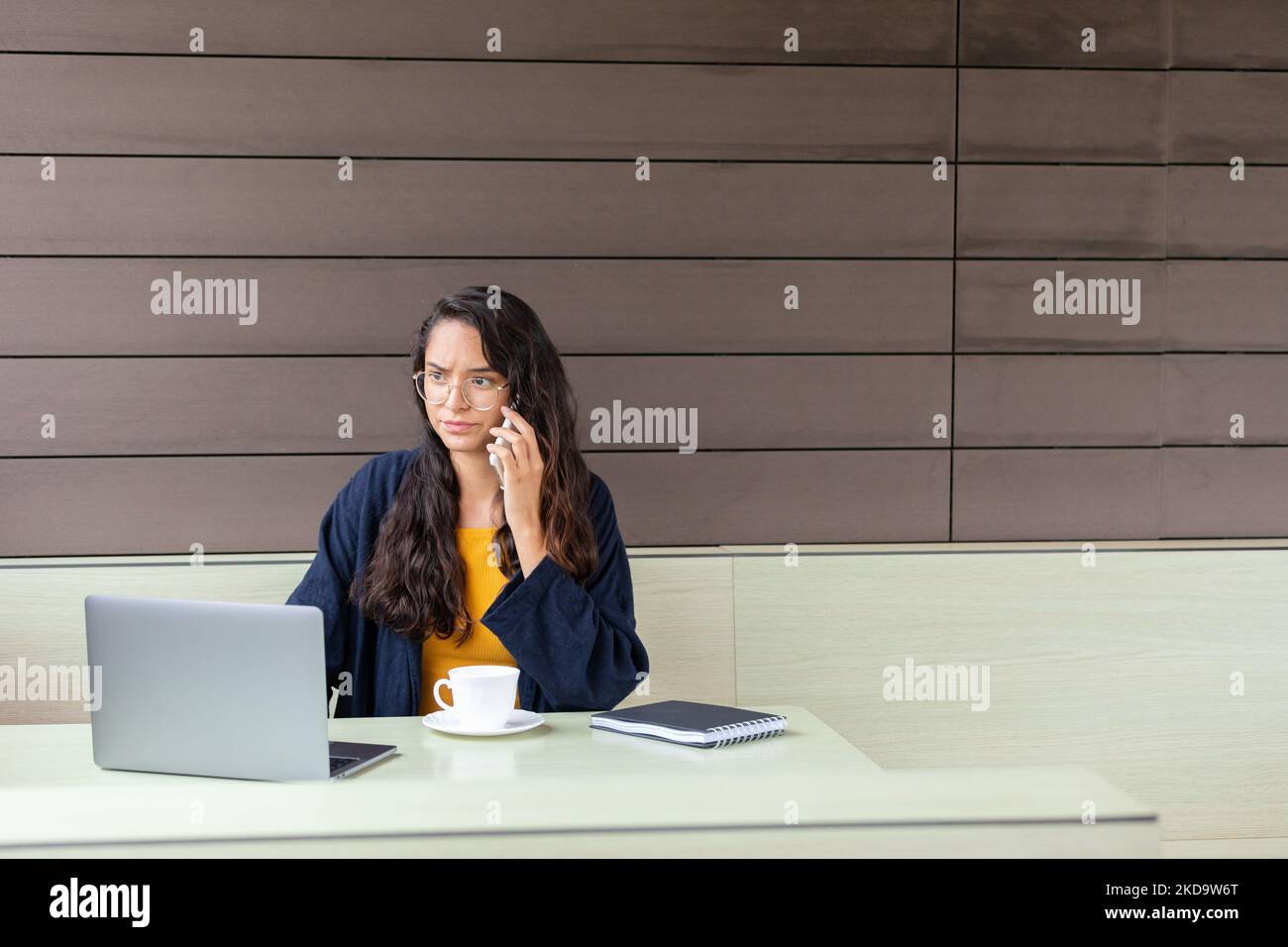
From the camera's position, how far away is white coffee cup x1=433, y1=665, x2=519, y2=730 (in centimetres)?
152

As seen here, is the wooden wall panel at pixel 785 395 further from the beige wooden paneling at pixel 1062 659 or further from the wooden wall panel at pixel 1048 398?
the beige wooden paneling at pixel 1062 659

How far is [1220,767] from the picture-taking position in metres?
2.66

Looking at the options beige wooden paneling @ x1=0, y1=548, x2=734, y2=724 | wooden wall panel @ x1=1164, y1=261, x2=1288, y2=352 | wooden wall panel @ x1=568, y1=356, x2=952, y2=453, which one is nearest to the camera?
beige wooden paneling @ x1=0, y1=548, x2=734, y2=724

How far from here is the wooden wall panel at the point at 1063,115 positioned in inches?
113

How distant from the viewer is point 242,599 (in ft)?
8.04

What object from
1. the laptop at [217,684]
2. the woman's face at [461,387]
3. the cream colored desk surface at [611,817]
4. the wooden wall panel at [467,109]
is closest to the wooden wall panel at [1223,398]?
the wooden wall panel at [467,109]

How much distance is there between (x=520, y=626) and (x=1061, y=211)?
1.88 metres

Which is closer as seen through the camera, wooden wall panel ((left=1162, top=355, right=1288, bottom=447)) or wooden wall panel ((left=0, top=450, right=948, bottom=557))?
wooden wall panel ((left=0, top=450, right=948, bottom=557))

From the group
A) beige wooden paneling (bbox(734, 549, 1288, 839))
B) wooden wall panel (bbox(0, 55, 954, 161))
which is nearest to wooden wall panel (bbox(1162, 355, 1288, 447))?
beige wooden paneling (bbox(734, 549, 1288, 839))

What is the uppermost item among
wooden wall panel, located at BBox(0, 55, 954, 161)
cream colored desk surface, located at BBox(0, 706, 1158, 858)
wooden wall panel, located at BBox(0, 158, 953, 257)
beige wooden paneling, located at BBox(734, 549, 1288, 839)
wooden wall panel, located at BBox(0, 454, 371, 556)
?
wooden wall panel, located at BBox(0, 55, 954, 161)

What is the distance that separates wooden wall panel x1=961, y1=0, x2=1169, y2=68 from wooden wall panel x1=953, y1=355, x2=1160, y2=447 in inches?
29.0

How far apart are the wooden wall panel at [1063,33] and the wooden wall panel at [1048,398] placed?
0.74 m

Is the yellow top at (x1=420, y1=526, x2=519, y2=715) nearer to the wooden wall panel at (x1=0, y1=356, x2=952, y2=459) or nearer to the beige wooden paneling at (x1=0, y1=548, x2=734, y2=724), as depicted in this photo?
the beige wooden paneling at (x1=0, y1=548, x2=734, y2=724)
